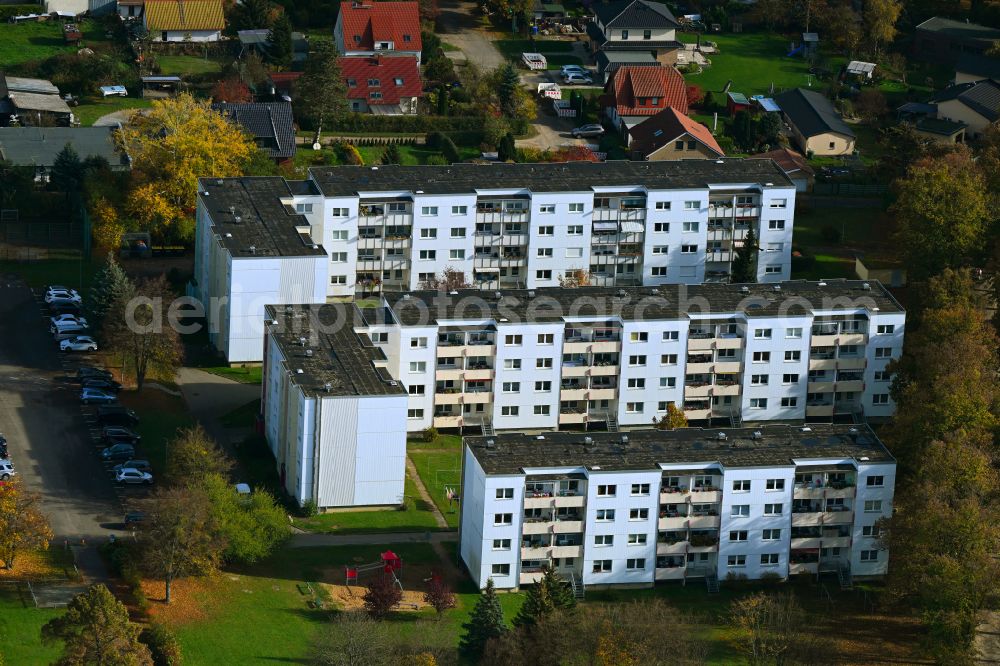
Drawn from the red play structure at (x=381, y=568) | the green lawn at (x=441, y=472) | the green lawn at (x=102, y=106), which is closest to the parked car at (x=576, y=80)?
the green lawn at (x=102, y=106)

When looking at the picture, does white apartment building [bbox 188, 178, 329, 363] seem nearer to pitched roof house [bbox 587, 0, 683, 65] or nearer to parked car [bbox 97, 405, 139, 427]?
parked car [bbox 97, 405, 139, 427]

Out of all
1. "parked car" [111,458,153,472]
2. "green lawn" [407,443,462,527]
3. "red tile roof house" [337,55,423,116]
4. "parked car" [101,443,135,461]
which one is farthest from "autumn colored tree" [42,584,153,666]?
"red tile roof house" [337,55,423,116]

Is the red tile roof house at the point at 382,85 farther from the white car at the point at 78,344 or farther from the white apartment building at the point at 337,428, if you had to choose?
the white apartment building at the point at 337,428

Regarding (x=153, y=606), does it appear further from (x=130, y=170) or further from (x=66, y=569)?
(x=130, y=170)

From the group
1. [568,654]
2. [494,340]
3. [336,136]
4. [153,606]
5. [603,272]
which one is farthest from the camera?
[336,136]

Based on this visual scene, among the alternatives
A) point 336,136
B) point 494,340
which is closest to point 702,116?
point 336,136

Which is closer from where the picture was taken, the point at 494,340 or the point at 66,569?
the point at 66,569

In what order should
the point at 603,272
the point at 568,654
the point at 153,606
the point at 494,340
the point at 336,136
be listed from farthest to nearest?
1. the point at 336,136
2. the point at 603,272
3. the point at 494,340
4. the point at 153,606
5. the point at 568,654
